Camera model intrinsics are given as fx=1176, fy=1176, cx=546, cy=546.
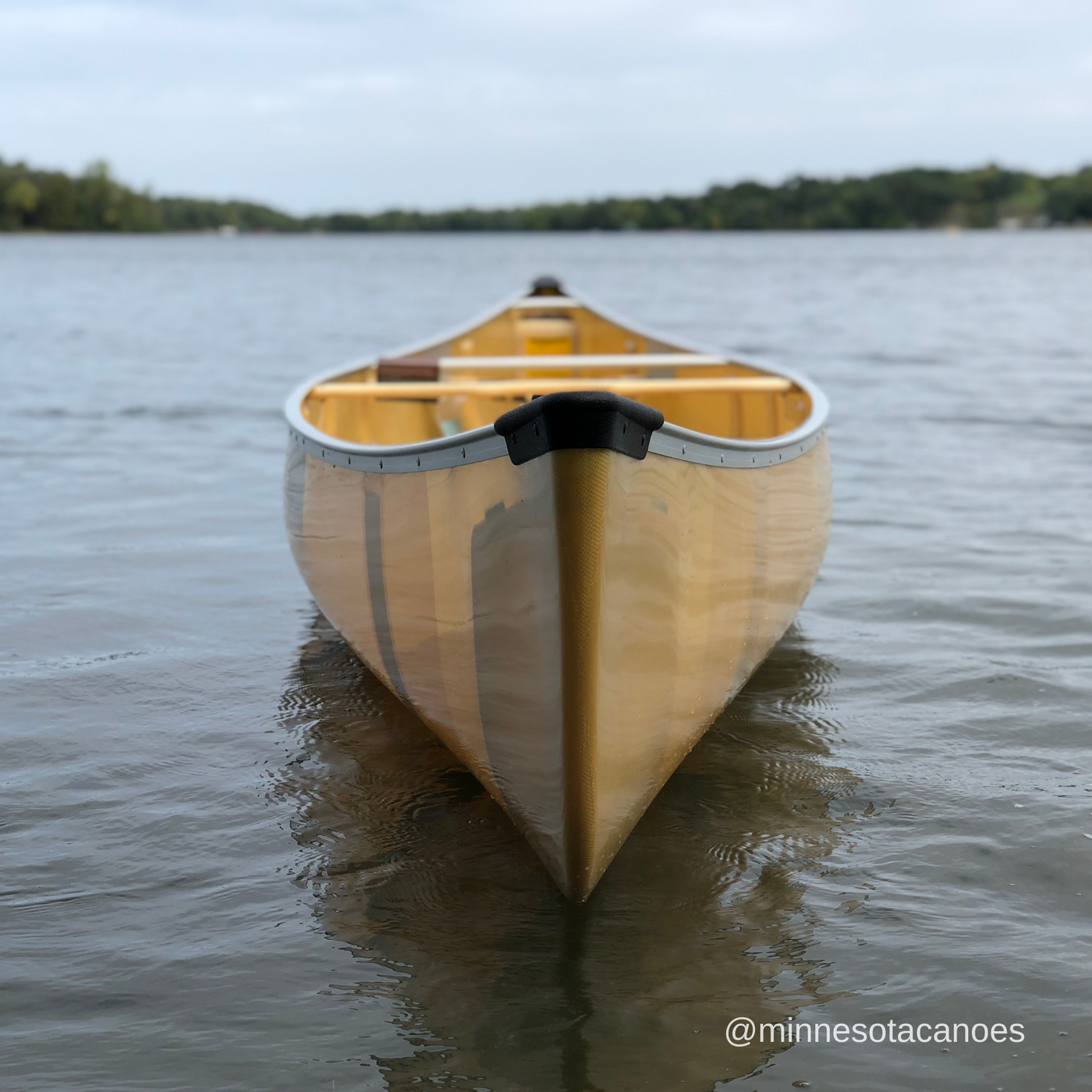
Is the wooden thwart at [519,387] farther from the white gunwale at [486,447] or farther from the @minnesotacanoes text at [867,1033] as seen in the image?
the @minnesotacanoes text at [867,1033]


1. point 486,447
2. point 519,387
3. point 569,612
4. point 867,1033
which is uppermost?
point 486,447

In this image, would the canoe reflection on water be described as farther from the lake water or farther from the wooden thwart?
the wooden thwart

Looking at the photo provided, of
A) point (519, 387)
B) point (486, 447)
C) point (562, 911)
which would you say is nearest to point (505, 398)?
point (519, 387)

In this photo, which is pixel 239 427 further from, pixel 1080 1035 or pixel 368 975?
pixel 1080 1035

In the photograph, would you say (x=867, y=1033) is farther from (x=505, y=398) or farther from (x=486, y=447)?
(x=505, y=398)

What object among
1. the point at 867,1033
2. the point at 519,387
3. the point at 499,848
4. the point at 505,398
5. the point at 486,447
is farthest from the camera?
the point at 505,398

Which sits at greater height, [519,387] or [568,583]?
[519,387]

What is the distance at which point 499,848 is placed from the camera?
3.57 m

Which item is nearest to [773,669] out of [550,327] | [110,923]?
[110,923]

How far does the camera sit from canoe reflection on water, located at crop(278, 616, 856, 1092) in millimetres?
2701

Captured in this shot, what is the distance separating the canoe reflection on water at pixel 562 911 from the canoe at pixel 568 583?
0.70 feet

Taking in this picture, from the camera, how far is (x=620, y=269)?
63.0 metres

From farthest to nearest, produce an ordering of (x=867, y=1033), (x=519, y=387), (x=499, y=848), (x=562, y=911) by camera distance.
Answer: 1. (x=519, y=387)
2. (x=499, y=848)
3. (x=562, y=911)
4. (x=867, y=1033)

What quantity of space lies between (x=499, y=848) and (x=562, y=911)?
0.40 m
